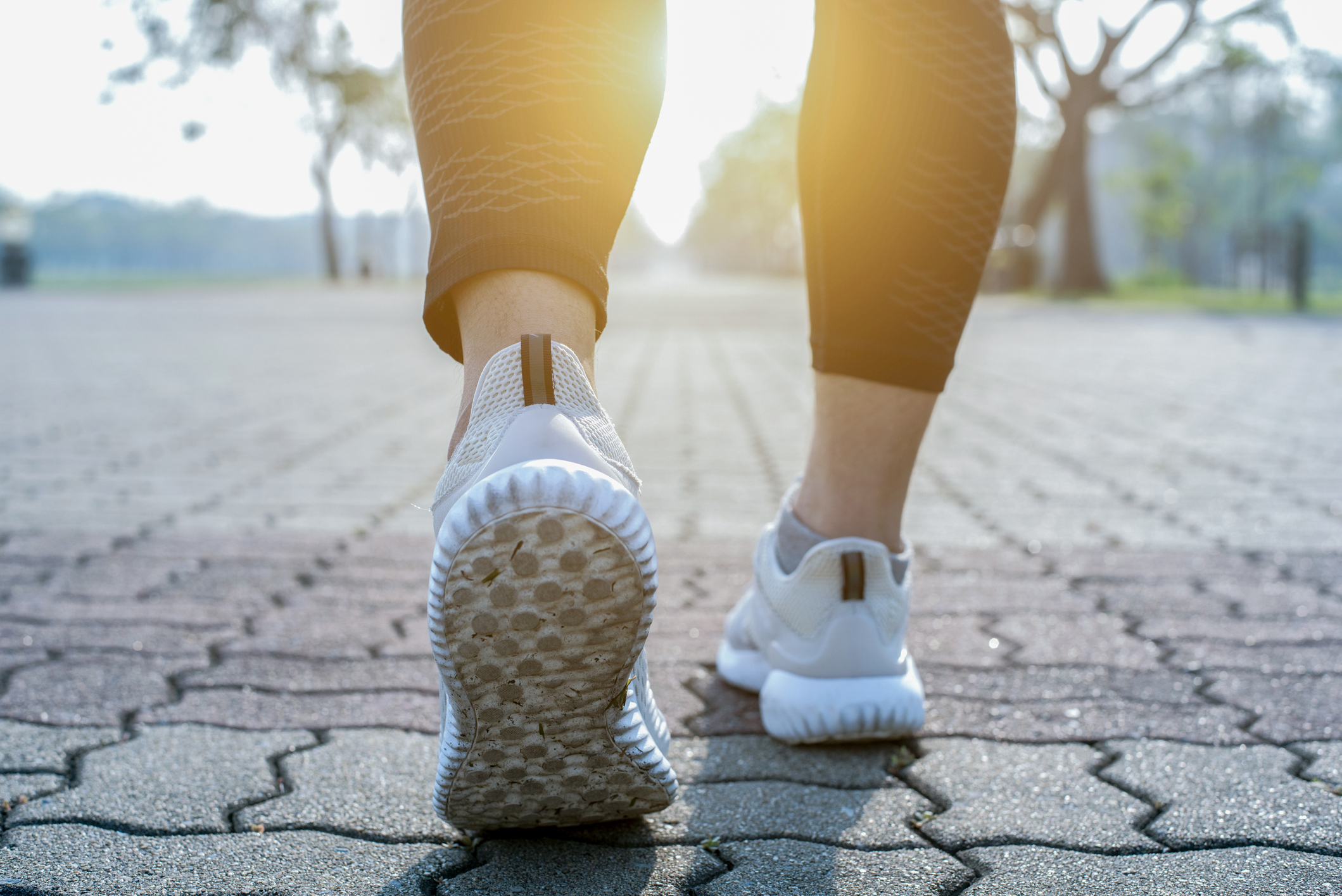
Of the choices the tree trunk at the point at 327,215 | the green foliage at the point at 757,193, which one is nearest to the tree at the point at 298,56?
the tree trunk at the point at 327,215

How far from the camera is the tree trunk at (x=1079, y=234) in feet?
79.3

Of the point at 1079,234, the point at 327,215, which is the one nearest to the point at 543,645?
the point at 1079,234

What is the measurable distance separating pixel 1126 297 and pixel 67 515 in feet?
70.4

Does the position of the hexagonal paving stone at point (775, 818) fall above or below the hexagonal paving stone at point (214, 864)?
below

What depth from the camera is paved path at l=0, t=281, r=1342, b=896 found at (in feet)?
3.69

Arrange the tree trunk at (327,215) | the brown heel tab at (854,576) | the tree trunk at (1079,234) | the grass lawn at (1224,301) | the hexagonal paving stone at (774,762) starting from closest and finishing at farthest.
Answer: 1. the hexagonal paving stone at (774,762)
2. the brown heel tab at (854,576)
3. the grass lawn at (1224,301)
4. the tree trunk at (1079,234)
5. the tree trunk at (327,215)

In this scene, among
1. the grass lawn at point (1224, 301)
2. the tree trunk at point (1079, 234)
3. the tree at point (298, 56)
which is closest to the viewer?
the tree at point (298, 56)

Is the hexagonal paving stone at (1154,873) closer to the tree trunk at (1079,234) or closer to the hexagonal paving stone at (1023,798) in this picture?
the hexagonal paving stone at (1023,798)

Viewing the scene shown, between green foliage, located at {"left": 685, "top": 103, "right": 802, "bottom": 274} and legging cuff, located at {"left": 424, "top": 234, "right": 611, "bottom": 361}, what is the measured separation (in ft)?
126

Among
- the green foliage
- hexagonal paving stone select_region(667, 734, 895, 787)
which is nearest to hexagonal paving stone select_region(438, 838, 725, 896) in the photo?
hexagonal paving stone select_region(667, 734, 895, 787)

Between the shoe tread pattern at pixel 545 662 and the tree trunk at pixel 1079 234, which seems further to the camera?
the tree trunk at pixel 1079 234

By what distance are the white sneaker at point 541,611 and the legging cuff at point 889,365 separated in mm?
406

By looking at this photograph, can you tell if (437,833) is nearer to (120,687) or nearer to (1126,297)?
(120,687)

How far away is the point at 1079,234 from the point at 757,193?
40913 millimetres
